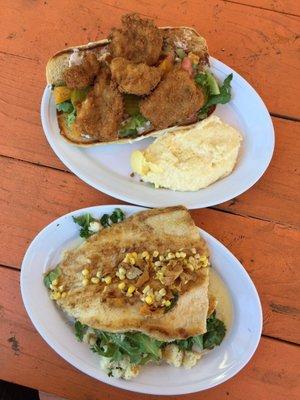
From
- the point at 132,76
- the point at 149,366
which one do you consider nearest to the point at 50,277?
the point at 149,366

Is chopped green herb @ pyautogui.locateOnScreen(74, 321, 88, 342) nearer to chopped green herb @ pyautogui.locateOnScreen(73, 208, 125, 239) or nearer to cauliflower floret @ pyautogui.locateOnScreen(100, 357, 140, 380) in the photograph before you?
cauliflower floret @ pyautogui.locateOnScreen(100, 357, 140, 380)

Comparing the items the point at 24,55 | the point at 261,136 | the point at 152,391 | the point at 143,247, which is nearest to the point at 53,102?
the point at 24,55

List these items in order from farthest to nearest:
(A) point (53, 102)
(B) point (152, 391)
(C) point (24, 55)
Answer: (C) point (24, 55) → (A) point (53, 102) → (B) point (152, 391)

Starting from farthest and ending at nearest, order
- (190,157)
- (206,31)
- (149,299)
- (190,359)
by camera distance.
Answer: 1. (206,31)
2. (190,157)
3. (190,359)
4. (149,299)

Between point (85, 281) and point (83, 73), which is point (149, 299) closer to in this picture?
point (85, 281)

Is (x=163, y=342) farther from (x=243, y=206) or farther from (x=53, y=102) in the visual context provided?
(x=53, y=102)

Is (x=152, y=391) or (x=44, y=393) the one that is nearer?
(x=152, y=391)
